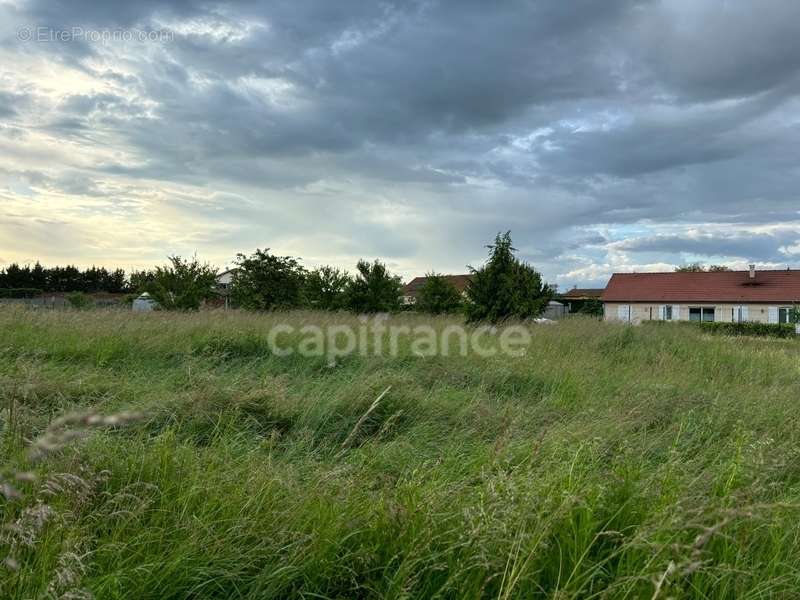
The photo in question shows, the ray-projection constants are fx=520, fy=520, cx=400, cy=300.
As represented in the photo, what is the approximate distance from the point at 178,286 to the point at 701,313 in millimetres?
34101

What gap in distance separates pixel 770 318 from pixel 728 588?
38513 millimetres

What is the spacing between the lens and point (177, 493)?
2342 millimetres

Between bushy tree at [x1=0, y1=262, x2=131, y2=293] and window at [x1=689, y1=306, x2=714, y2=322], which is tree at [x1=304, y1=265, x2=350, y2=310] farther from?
bushy tree at [x1=0, y1=262, x2=131, y2=293]

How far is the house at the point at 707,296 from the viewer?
3336 centimetres

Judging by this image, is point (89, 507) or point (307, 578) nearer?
point (307, 578)

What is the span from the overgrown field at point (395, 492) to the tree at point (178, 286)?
1016 centimetres

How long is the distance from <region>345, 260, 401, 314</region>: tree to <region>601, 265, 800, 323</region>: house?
1996cm

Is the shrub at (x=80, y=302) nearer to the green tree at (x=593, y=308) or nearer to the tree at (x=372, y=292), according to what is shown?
the tree at (x=372, y=292)

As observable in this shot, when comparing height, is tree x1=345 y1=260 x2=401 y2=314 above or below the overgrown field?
above

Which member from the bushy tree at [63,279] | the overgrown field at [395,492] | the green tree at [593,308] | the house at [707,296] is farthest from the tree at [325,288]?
the bushy tree at [63,279]

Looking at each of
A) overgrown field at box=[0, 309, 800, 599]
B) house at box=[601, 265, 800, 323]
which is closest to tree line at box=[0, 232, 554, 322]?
overgrown field at box=[0, 309, 800, 599]

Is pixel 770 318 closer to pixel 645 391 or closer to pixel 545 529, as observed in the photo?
pixel 645 391

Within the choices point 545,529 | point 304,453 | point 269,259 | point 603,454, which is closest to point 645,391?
point 603,454

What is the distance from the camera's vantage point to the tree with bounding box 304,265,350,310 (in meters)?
18.1
